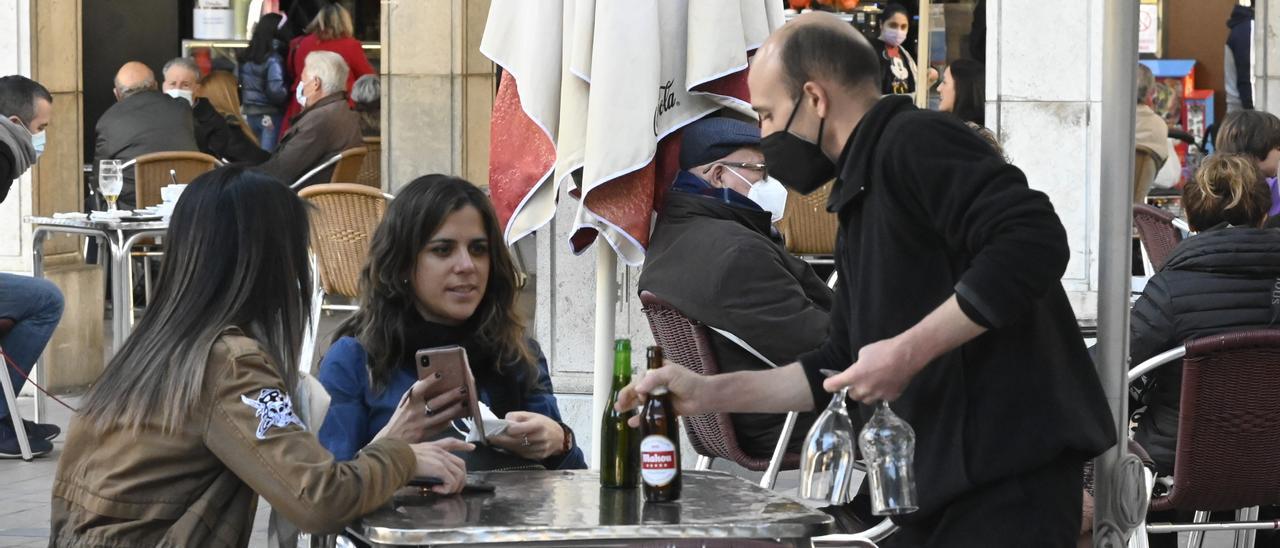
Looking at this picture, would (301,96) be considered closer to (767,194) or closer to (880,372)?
(767,194)

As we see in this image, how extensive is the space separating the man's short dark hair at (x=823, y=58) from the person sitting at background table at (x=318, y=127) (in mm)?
8365

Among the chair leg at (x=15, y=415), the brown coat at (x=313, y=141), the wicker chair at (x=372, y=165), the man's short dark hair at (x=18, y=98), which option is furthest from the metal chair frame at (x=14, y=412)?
the wicker chair at (x=372, y=165)

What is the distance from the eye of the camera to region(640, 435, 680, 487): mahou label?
9.96 ft

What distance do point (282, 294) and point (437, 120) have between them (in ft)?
30.9

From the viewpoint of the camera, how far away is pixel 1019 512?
2.82 meters

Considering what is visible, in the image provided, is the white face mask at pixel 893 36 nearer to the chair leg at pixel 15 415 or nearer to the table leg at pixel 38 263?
the table leg at pixel 38 263

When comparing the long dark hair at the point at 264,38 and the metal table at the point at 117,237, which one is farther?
the long dark hair at the point at 264,38

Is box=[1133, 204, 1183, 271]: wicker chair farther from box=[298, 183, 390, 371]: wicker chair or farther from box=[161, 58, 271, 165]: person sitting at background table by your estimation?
box=[161, 58, 271, 165]: person sitting at background table

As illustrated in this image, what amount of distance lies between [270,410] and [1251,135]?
6.18m

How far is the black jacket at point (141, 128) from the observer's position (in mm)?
11141

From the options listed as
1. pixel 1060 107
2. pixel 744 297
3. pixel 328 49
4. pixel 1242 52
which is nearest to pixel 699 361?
→ pixel 744 297

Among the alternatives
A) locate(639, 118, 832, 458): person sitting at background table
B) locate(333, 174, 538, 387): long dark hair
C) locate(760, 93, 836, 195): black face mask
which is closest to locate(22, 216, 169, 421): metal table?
locate(639, 118, 832, 458): person sitting at background table

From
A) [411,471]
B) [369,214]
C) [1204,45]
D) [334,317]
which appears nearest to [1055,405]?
[411,471]

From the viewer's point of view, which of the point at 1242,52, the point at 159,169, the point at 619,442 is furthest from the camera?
the point at 1242,52
